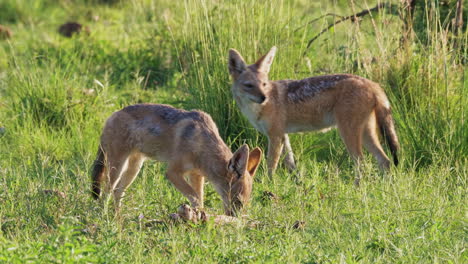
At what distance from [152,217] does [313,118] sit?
2.88 m

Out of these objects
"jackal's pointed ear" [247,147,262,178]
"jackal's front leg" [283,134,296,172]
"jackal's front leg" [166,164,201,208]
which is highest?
"jackal's pointed ear" [247,147,262,178]

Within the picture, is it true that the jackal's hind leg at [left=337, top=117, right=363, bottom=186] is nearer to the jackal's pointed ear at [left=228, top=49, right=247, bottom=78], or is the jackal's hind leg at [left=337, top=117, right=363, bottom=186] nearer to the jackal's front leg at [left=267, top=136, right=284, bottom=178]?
the jackal's front leg at [left=267, top=136, right=284, bottom=178]

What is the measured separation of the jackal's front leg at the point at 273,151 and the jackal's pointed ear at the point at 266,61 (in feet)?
2.53

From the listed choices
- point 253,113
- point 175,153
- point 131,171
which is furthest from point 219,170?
point 253,113

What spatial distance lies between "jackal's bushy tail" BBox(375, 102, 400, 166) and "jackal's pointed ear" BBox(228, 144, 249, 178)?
2.14 meters

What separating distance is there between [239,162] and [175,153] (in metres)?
0.71

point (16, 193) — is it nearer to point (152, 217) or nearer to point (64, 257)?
point (152, 217)

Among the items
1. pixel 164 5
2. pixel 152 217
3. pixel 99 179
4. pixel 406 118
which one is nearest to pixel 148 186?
pixel 99 179

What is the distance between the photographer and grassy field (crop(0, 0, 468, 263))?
5.33 m

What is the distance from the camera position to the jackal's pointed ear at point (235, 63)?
8.41 metres

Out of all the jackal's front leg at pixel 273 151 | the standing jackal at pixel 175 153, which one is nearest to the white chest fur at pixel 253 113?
the jackal's front leg at pixel 273 151

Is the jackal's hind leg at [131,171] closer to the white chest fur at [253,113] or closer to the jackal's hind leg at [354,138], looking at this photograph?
the white chest fur at [253,113]

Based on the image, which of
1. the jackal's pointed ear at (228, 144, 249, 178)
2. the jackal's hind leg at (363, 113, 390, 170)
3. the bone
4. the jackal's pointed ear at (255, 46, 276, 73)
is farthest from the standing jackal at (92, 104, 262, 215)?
the jackal's hind leg at (363, 113, 390, 170)

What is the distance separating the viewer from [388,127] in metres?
7.94
